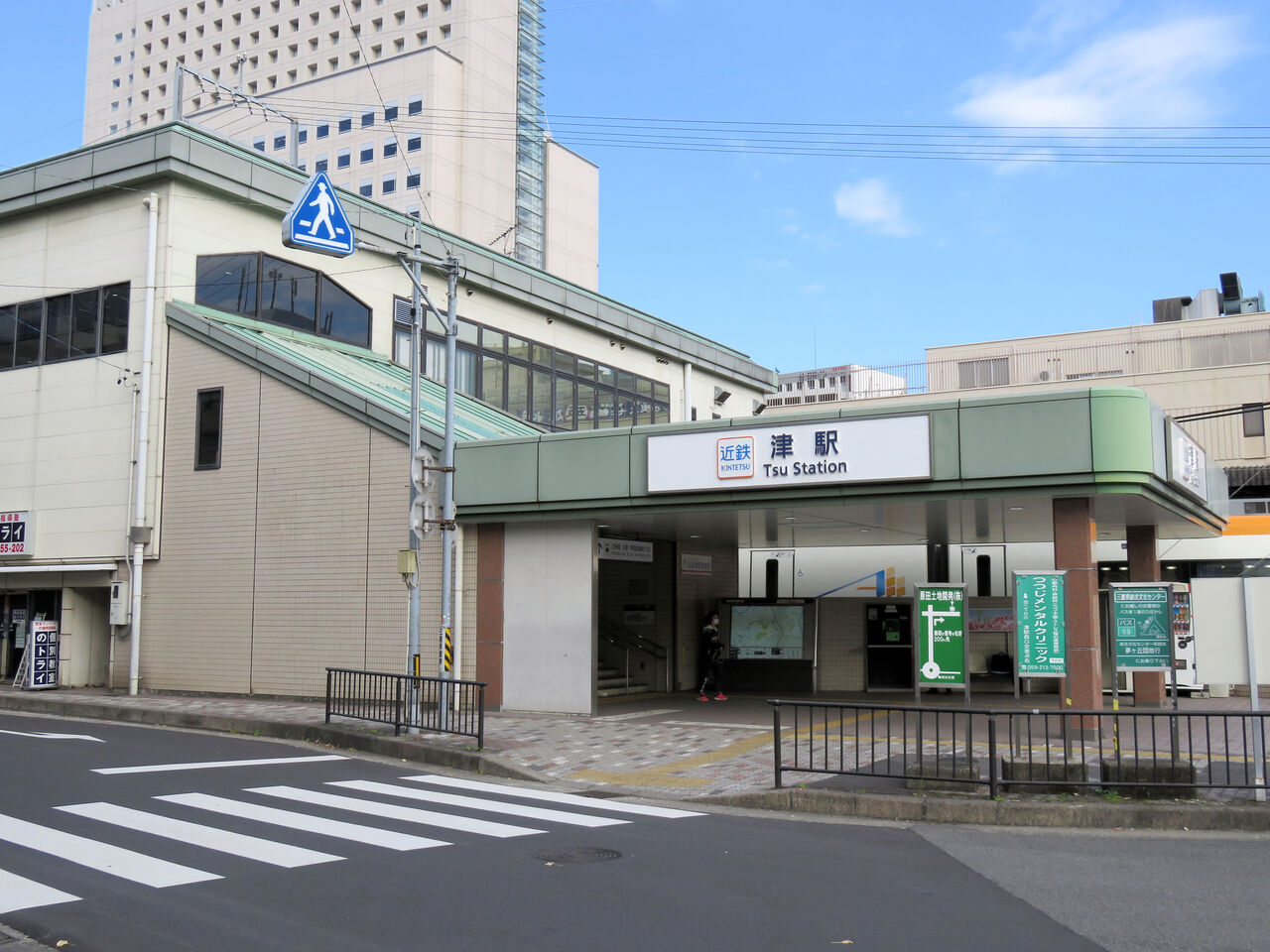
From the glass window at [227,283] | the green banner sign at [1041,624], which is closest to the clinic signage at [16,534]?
the glass window at [227,283]

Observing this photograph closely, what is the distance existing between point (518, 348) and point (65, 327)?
11.4 metres

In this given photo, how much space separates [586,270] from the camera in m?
89.4

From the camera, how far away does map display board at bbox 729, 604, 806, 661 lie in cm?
2533

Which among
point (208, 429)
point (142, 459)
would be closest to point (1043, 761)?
point (208, 429)

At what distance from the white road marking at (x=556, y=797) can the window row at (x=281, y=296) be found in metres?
14.9

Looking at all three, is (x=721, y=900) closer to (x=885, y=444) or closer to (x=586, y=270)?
(x=885, y=444)

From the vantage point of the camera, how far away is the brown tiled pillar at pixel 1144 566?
2219cm

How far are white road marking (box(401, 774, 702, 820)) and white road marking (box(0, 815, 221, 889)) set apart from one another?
4329mm

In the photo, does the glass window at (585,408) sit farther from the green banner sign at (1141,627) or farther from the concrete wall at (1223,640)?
the concrete wall at (1223,640)

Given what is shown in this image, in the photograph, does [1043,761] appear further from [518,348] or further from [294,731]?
[518,348]

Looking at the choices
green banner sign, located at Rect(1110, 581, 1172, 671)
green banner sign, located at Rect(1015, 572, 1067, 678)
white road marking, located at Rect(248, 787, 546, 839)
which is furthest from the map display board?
white road marking, located at Rect(248, 787, 546, 839)

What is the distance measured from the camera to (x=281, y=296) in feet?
84.2

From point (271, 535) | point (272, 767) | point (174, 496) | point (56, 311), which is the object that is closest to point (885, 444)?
point (272, 767)

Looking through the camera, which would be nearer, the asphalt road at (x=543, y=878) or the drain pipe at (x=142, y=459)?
the asphalt road at (x=543, y=878)
